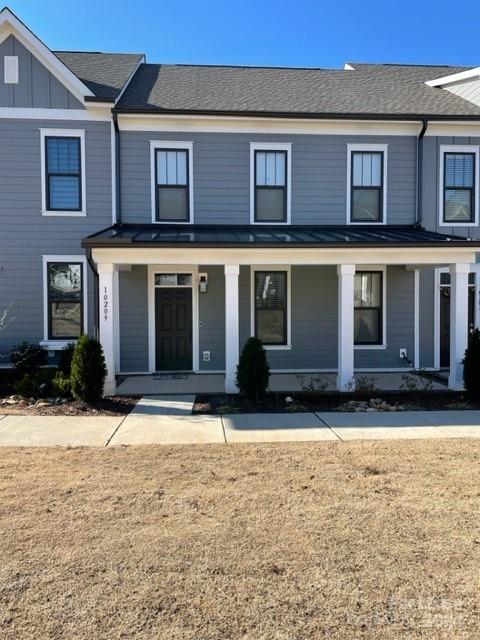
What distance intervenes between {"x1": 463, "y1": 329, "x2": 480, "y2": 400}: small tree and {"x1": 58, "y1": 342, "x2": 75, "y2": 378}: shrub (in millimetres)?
7854

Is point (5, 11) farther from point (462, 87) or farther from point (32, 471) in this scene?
point (462, 87)

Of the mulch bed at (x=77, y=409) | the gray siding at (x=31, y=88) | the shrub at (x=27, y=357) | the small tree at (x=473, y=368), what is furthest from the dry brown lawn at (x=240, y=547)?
the gray siding at (x=31, y=88)

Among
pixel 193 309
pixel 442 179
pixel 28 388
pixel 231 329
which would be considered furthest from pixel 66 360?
pixel 442 179

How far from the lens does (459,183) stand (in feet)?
38.0

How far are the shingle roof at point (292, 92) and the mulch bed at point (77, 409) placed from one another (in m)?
6.62

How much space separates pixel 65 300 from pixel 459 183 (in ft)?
32.6

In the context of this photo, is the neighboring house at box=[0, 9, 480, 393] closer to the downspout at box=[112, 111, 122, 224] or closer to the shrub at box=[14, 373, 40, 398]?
the downspout at box=[112, 111, 122, 224]

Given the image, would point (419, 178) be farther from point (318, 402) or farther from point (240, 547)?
point (240, 547)

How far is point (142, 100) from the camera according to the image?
11188mm

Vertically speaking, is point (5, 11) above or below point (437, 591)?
above

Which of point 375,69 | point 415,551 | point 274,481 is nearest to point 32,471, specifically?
point 274,481

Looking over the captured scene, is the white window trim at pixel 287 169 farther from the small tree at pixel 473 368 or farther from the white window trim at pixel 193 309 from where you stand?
the small tree at pixel 473 368

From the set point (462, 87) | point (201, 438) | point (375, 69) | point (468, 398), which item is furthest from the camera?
point (375, 69)

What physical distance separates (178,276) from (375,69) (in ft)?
31.0
